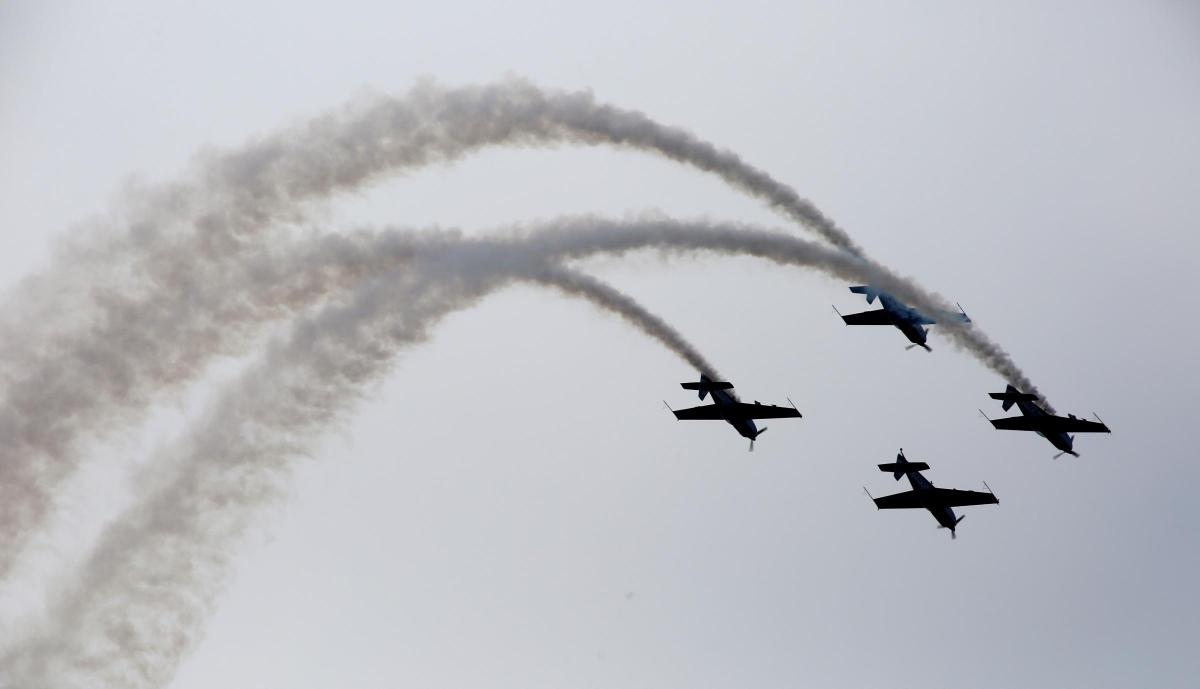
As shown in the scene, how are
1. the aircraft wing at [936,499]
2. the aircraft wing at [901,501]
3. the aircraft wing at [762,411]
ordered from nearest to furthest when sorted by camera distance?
the aircraft wing at [762,411], the aircraft wing at [936,499], the aircraft wing at [901,501]

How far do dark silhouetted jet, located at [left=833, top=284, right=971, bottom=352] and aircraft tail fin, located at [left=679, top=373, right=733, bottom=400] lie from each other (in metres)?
6.89

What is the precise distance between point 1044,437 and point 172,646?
38322mm

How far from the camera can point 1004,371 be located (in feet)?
251

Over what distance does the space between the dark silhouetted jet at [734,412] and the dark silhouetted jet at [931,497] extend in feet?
31.1

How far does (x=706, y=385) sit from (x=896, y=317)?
352 inches

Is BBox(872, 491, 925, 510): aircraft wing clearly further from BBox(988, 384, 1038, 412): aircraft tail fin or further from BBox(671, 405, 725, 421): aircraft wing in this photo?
BBox(671, 405, 725, 421): aircraft wing

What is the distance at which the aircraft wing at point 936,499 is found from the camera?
8369 cm

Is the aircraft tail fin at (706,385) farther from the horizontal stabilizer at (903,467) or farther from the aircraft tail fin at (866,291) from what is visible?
the horizontal stabilizer at (903,467)

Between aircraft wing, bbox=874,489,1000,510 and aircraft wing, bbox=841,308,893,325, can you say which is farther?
aircraft wing, bbox=874,489,1000,510

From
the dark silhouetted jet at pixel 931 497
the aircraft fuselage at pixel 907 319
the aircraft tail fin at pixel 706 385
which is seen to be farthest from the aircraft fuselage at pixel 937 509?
the aircraft tail fin at pixel 706 385

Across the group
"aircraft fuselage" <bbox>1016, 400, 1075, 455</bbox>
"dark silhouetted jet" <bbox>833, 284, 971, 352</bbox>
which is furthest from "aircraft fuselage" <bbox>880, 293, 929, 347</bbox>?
"aircraft fuselage" <bbox>1016, 400, 1075, 455</bbox>

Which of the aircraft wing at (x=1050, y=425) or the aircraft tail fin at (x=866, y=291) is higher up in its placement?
the aircraft tail fin at (x=866, y=291)

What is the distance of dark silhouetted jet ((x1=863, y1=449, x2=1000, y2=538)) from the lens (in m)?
83.8

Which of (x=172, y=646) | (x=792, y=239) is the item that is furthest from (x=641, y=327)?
(x=172, y=646)
